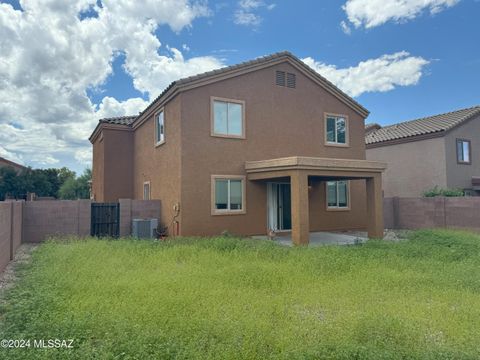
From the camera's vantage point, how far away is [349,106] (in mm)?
16766

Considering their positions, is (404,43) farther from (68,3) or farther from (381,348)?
(381,348)

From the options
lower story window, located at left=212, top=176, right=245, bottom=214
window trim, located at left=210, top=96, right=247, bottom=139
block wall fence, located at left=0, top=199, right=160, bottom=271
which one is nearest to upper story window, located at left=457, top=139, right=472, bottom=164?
window trim, located at left=210, top=96, right=247, bottom=139

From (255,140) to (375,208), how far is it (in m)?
5.44

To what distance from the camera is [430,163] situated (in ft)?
67.1

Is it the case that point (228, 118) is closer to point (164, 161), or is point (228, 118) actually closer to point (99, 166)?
point (164, 161)

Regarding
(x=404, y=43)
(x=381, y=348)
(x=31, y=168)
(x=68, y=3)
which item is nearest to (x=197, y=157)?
(x=68, y=3)

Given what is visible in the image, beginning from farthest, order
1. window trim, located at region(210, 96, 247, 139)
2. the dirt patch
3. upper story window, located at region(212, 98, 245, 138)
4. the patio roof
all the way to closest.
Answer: upper story window, located at region(212, 98, 245, 138)
window trim, located at region(210, 96, 247, 139)
the patio roof
the dirt patch

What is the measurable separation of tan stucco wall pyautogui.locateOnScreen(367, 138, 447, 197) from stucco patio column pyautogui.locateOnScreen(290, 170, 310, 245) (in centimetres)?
1254

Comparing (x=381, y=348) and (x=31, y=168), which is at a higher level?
(x=31, y=168)

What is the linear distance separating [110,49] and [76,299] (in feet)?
43.5

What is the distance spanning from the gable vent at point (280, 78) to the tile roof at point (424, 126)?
421 inches

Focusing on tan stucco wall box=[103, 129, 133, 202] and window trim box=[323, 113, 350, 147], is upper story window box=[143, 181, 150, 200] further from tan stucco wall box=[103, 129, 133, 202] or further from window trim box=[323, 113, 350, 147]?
window trim box=[323, 113, 350, 147]

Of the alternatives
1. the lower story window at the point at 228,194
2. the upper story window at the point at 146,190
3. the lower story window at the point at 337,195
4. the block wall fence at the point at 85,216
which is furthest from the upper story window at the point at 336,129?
the upper story window at the point at 146,190

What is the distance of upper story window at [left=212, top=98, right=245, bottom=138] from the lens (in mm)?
13578
